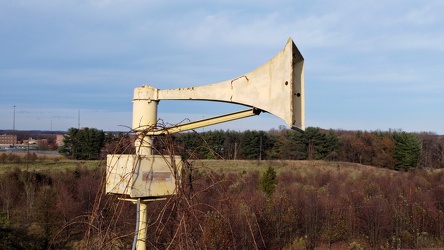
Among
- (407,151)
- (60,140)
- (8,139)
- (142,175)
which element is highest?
(8,139)

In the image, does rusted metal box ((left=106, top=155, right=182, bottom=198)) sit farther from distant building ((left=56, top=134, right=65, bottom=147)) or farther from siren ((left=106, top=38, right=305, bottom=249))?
distant building ((left=56, top=134, right=65, bottom=147))

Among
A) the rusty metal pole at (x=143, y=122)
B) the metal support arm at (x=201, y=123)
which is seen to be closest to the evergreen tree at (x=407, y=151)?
the metal support arm at (x=201, y=123)

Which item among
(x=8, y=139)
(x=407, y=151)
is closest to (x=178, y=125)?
(x=407, y=151)

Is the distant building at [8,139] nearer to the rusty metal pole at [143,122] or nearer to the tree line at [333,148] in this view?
the tree line at [333,148]

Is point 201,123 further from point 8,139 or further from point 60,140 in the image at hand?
point 8,139

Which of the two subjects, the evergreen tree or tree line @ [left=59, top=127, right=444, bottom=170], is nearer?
the evergreen tree

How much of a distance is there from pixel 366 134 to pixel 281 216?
3638 centimetres

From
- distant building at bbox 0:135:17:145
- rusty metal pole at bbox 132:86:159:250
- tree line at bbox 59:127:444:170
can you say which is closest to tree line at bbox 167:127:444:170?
tree line at bbox 59:127:444:170

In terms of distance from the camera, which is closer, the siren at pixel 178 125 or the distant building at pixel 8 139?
the siren at pixel 178 125

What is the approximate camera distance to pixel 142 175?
7.12 ft

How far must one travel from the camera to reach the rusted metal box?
84.4 inches

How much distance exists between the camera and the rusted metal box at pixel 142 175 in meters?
2.14

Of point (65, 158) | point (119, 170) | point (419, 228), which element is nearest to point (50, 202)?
point (419, 228)

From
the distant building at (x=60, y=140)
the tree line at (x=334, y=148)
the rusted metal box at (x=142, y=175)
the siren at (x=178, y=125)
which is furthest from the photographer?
the tree line at (x=334, y=148)
